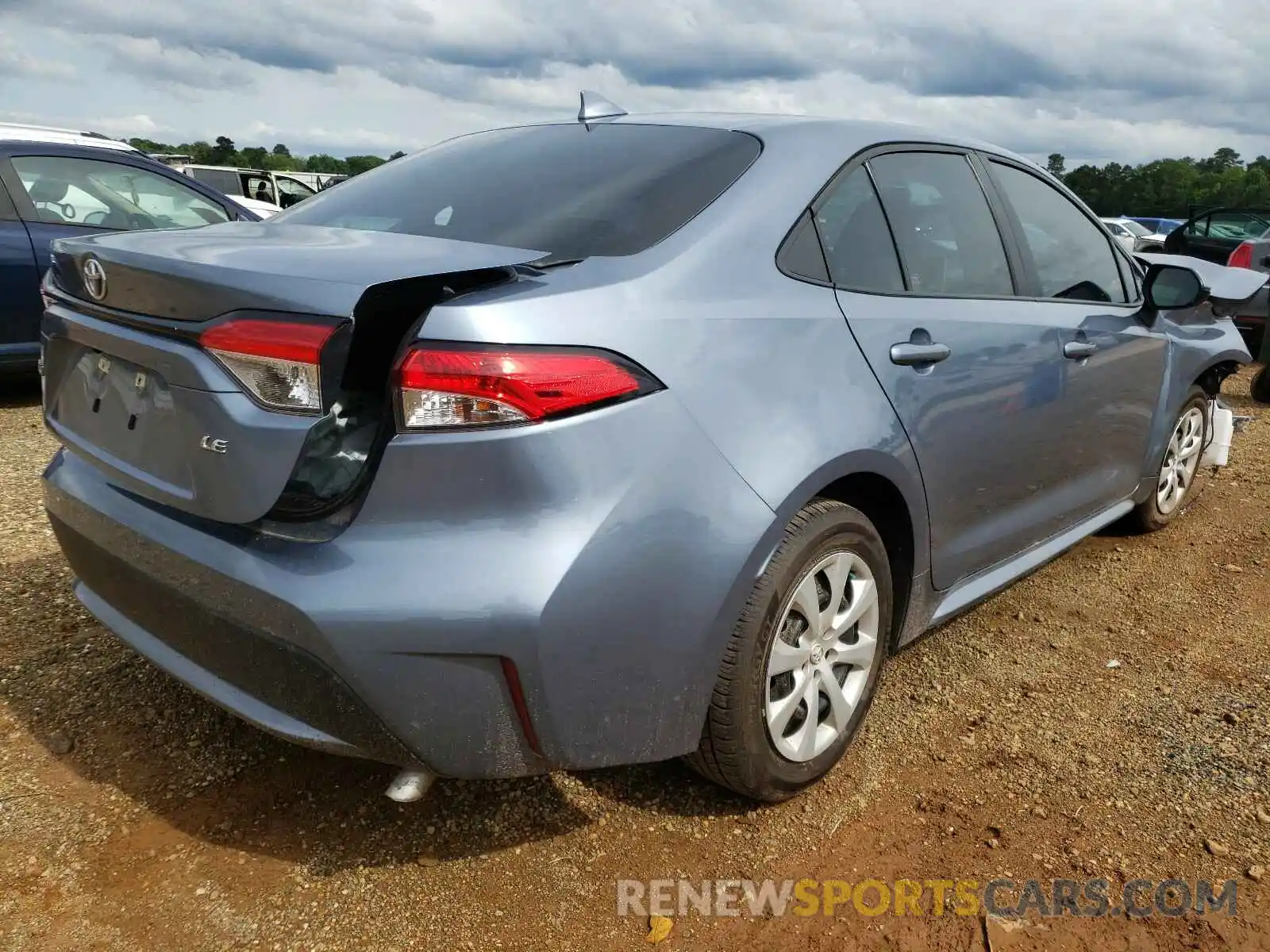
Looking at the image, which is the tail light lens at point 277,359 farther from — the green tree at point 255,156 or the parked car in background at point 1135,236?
the green tree at point 255,156

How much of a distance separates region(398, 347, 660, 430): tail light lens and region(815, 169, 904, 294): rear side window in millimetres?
895

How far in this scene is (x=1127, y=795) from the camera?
2.40 m

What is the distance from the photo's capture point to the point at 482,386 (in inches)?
65.1

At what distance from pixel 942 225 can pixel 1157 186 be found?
181ft

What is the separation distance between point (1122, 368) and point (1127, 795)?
5.19 feet

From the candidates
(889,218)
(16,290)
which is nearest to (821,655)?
(889,218)

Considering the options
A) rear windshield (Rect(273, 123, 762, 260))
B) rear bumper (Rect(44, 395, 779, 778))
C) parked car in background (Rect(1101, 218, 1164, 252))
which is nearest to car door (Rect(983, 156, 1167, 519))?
rear windshield (Rect(273, 123, 762, 260))

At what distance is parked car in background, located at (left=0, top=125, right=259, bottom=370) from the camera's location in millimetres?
5508

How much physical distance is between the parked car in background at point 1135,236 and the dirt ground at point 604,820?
50.4 feet

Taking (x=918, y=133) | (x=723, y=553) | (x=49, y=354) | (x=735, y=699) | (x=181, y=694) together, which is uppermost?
(x=918, y=133)

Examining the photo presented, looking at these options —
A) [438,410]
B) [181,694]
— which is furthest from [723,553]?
[181,694]

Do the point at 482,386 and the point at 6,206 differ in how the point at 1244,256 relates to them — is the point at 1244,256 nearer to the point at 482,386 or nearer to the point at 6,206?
the point at 482,386

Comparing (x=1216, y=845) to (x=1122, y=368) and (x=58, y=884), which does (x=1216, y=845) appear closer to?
(x=1122, y=368)

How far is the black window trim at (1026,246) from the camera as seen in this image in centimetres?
302
